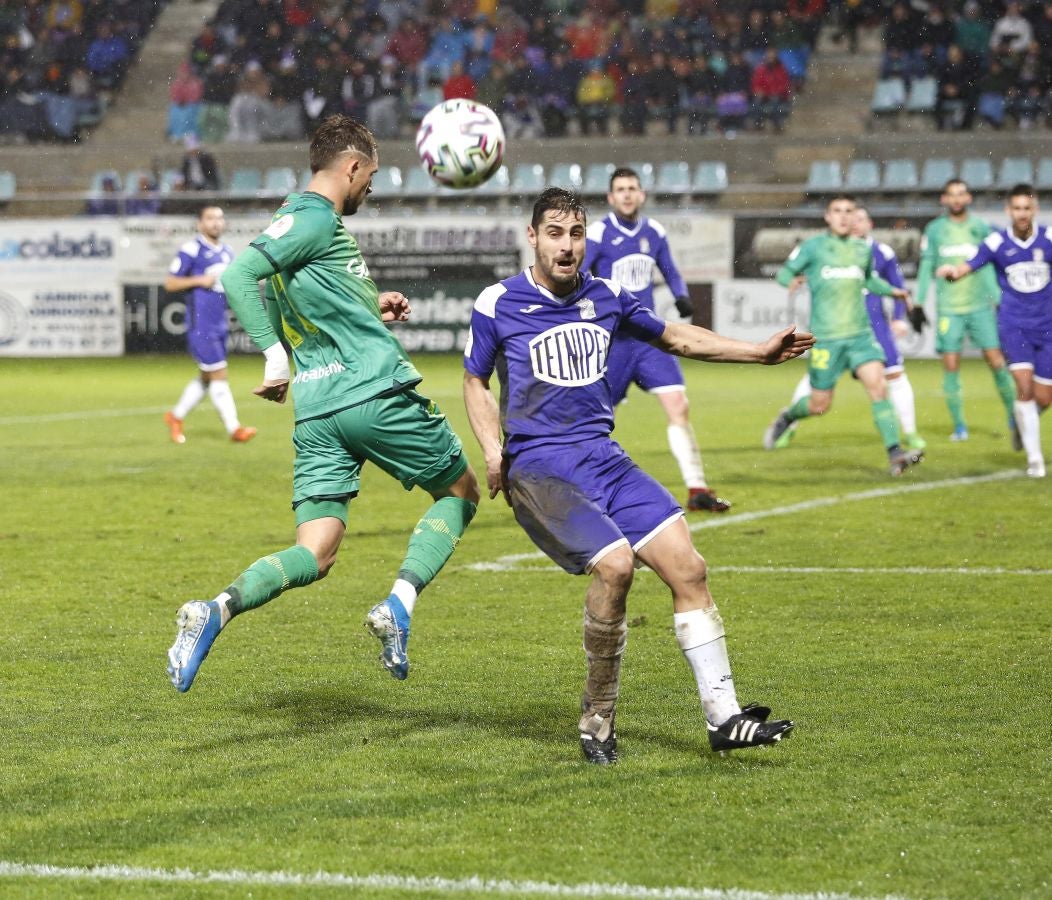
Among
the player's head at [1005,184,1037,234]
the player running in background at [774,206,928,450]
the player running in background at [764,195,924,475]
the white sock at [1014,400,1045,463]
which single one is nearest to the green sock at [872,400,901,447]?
the player running in background at [764,195,924,475]

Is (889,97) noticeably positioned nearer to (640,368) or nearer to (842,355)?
A: (842,355)

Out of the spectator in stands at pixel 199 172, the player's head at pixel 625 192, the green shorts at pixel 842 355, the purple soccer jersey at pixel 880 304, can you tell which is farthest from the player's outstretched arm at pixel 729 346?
the spectator in stands at pixel 199 172

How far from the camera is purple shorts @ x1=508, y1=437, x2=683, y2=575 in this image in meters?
5.31

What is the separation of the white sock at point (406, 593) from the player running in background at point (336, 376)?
23mm

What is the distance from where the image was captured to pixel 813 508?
11.7 meters

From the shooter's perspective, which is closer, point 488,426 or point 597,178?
point 488,426

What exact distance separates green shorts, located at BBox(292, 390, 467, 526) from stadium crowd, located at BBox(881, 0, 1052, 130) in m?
25.2

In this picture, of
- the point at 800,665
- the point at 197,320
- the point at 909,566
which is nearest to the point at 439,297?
the point at 197,320

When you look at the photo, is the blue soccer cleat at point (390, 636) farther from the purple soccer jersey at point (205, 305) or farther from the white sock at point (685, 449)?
the purple soccer jersey at point (205, 305)

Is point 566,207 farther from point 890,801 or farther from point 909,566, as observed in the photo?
point 909,566

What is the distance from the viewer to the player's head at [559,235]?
5508 mm

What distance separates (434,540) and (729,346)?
125cm

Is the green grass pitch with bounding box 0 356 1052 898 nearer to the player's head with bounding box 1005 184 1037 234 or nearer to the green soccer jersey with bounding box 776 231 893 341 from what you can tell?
the green soccer jersey with bounding box 776 231 893 341

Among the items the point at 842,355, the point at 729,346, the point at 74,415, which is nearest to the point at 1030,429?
the point at 842,355
